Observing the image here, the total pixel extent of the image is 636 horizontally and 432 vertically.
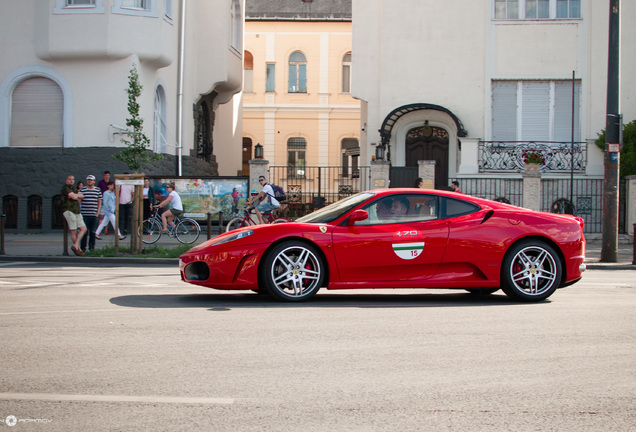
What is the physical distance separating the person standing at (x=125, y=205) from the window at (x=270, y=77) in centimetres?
2444

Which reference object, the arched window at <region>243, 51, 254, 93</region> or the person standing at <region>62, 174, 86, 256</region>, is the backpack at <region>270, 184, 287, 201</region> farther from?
the arched window at <region>243, 51, 254, 93</region>

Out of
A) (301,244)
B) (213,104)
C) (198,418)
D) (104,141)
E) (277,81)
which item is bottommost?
(198,418)

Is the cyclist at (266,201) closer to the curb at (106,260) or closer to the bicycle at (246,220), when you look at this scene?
the bicycle at (246,220)

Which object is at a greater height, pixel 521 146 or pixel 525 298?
pixel 521 146

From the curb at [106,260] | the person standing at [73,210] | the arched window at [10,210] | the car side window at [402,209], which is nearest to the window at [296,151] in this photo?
the arched window at [10,210]

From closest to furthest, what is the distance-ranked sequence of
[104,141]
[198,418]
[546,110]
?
[198,418], [104,141], [546,110]

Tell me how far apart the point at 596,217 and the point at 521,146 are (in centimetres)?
335

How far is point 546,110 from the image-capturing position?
27641 millimetres

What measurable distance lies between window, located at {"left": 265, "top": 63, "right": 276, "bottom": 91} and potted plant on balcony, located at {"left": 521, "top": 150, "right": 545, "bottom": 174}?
24406mm

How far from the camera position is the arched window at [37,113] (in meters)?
26.0

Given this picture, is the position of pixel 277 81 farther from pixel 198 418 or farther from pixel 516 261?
pixel 198 418

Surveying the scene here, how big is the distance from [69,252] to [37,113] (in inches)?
355

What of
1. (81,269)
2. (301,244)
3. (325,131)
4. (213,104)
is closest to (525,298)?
(301,244)

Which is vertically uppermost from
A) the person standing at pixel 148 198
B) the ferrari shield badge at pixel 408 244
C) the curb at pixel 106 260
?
the person standing at pixel 148 198
